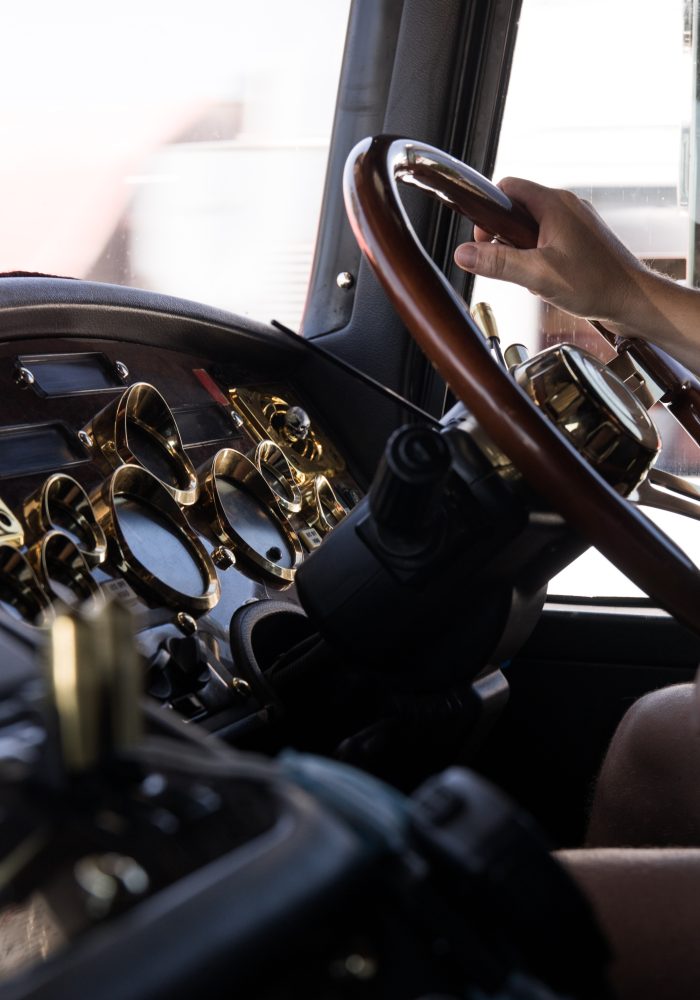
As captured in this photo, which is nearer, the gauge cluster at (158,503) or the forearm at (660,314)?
the gauge cluster at (158,503)

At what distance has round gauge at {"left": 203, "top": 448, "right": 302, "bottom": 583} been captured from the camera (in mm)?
1305

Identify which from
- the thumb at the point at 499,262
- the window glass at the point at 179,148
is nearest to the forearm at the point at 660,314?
the thumb at the point at 499,262

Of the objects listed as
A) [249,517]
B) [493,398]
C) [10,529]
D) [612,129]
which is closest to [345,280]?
[612,129]

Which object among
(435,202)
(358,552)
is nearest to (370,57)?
(435,202)

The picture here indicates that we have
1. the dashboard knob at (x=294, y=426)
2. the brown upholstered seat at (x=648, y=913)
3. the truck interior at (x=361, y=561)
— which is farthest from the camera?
the dashboard knob at (x=294, y=426)

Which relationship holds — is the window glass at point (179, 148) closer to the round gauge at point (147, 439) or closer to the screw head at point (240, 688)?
the round gauge at point (147, 439)

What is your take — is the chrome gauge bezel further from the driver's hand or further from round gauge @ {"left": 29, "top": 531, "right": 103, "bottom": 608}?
round gauge @ {"left": 29, "top": 531, "right": 103, "bottom": 608}

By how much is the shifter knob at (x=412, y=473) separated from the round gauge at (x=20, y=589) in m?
0.31

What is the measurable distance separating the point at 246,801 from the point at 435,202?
1517mm

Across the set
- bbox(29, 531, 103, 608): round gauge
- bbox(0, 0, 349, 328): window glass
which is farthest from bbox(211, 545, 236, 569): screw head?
bbox(0, 0, 349, 328): window glass

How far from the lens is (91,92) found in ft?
6.12

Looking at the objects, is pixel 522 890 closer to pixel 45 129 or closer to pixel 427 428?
pixel 427 428

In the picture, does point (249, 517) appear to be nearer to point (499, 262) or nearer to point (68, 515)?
point (68, 515)

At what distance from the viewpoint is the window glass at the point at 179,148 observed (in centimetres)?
185
